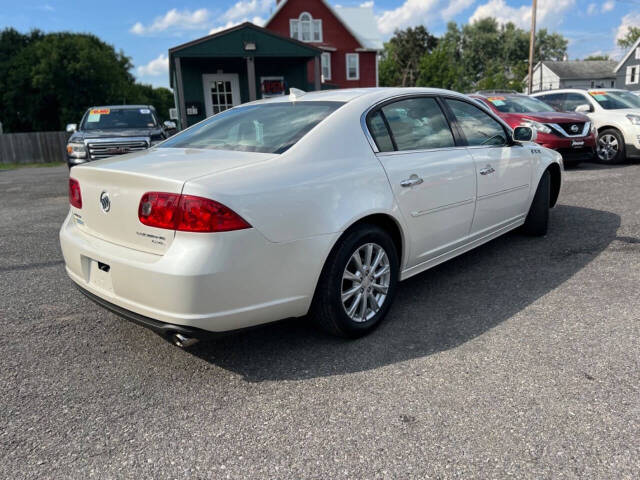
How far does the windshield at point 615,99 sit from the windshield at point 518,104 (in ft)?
4.48

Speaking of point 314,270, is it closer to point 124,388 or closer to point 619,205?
point 124,388

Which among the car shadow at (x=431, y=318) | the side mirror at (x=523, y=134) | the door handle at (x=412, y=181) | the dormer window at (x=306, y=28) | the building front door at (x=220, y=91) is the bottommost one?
the car shadow at (x=431, y=318)

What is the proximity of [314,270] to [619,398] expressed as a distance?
64.2 inches

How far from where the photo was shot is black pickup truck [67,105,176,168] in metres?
9.78

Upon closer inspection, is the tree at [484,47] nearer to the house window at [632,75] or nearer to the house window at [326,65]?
the house window at [632,75]

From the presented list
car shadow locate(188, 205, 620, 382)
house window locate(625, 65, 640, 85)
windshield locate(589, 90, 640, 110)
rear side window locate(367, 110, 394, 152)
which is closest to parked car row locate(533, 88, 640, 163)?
windshield locate(589, 90, 640, 110)

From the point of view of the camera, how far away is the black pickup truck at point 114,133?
9781 mm

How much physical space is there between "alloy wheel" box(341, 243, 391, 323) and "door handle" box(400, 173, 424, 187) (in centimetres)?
46

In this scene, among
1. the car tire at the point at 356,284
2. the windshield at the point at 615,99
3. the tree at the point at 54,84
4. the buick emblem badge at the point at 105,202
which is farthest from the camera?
the tree at the point at 54,84

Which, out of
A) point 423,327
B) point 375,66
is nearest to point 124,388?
point 423,327

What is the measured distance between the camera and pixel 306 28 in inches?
1308

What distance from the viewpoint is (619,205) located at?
6.72 metres

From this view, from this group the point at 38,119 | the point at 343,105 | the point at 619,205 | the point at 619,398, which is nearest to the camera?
the point at 619,398

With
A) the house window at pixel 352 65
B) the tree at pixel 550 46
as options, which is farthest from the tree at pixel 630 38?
the house window at pixel 352 65
